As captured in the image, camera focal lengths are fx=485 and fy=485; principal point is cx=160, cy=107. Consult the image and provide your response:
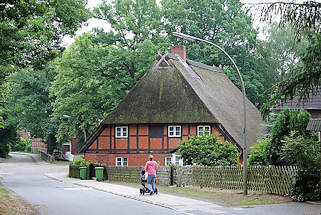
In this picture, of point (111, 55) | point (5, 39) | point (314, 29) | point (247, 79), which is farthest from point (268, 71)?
point (314, 29)

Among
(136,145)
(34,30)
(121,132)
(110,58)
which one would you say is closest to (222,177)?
(34,30)

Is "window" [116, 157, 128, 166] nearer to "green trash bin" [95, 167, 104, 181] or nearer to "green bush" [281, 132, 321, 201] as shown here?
"green trash bin" [95, 167, 104, 181]

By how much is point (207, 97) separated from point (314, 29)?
31.2 meters

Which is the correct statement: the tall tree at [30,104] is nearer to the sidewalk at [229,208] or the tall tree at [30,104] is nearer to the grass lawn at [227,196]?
the grass lawn at [227,196]

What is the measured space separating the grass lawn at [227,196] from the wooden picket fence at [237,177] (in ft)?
1.23

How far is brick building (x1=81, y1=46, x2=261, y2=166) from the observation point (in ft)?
125

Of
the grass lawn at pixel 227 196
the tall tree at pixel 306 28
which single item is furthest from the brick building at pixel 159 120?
the tall tree at pixel 306 28

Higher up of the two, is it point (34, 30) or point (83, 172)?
point (34, 30)

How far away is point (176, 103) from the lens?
38938mm

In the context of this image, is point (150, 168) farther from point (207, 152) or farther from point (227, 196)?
point (207, 152)

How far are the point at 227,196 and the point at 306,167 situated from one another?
4.09 m

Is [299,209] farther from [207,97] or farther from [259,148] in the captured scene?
[207,97]

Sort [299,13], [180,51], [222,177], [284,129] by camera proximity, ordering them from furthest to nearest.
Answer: [180,51] < [222,177] < [284,129] < [299,13]

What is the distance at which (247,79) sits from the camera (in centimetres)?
5219
